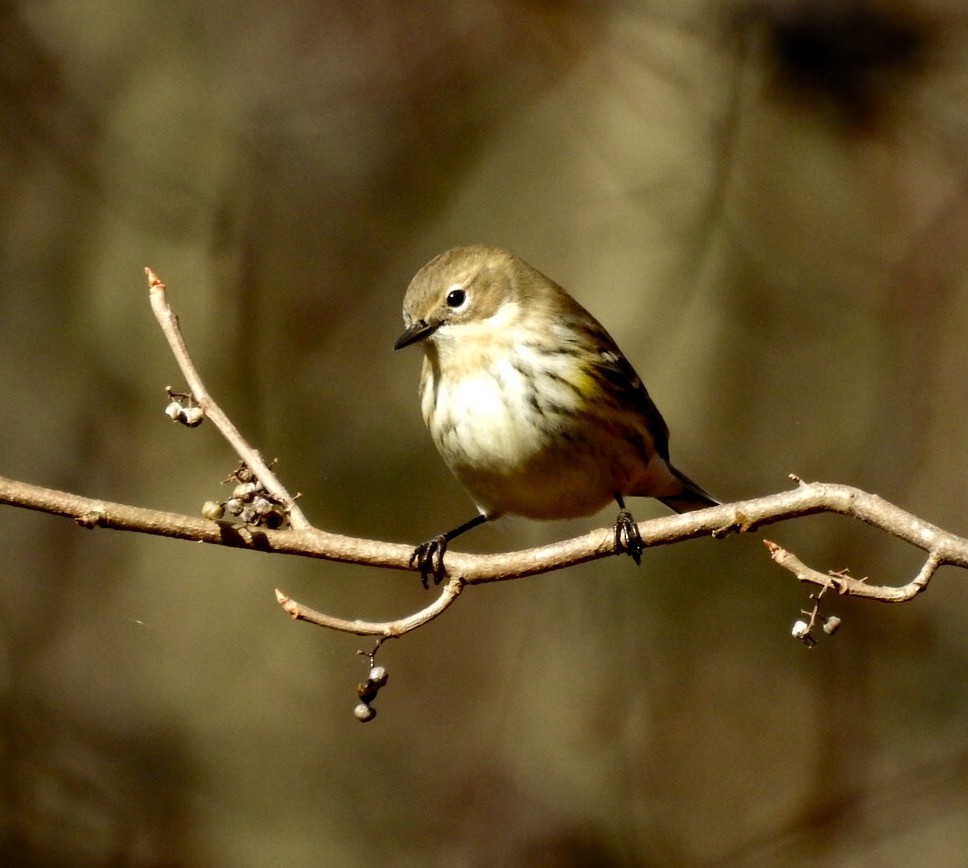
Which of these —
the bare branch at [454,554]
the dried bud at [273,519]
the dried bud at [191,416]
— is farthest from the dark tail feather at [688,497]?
the dried bud at [191,416]

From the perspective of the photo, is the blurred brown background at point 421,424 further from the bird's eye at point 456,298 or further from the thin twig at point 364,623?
the thin twig at point 364,623

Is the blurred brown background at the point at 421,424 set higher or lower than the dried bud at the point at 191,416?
higher

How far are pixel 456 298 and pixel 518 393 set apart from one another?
1.31 feet

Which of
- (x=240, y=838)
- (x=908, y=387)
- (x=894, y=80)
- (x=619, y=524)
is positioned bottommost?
(x=619, y=524)

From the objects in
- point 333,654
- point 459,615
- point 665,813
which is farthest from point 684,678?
point 333,654

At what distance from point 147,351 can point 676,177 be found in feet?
9.60

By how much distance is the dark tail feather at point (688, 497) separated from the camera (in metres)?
4.52

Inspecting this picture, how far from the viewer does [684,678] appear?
6469 millimetres

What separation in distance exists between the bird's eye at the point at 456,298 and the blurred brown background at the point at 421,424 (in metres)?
2.23

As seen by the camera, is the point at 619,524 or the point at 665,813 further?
the point at 665,813

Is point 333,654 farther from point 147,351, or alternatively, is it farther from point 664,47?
point 664,47

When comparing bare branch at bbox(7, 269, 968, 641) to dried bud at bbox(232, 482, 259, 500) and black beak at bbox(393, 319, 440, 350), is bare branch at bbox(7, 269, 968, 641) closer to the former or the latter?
dried bud at bbox(232, 482, 259, 500)

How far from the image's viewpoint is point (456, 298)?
3.93m

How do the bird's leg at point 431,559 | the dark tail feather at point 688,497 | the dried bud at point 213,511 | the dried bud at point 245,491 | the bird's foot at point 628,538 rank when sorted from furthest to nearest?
the dark tail feather at point 688,497 < the bird's leg at point 431,559 < the bird's foot at point 628,538 < the dried bud at point 245,491 < the dried bud at point 213,511
